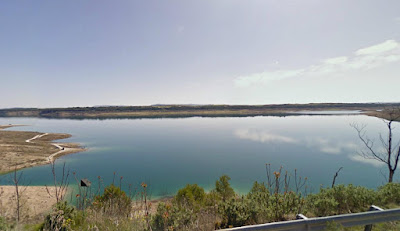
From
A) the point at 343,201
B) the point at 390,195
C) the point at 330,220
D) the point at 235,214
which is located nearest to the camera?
the point at 330,220

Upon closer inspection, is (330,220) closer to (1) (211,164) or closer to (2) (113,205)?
(2) (113,205)

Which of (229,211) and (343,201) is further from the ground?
(229,211)

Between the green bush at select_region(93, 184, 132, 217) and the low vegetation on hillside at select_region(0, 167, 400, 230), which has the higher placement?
the low vegetation on hillside at select_region(0, 167, 400, 230)

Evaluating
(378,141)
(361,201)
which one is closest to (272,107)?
(378,141)

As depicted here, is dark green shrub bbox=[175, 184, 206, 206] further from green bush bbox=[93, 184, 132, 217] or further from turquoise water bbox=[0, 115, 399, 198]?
turquoise water bbox=[0, 115, 399, 198]

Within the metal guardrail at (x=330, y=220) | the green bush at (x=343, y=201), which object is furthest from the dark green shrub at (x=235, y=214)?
the green bush at (x=343, y=201)

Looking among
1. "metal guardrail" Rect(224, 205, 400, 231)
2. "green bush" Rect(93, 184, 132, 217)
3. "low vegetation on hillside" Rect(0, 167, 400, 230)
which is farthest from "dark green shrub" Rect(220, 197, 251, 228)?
"green bush" Rect(93, 184, 132, 217)

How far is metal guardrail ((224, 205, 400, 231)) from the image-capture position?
3.60m

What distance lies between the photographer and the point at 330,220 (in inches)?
149

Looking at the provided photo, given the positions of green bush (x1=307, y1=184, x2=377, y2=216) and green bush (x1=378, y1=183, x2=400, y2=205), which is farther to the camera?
green bush (x1=378, y1=183, x2=400, y2=205)

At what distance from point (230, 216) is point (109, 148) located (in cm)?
3426

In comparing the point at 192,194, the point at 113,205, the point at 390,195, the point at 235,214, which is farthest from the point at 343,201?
the point at 113,205

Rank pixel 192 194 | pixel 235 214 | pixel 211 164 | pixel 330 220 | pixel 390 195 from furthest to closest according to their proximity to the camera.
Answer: pixel 211 164 → pixel 192 194 → pixel 390 195 → pixel 235 214 → pixel 330 220

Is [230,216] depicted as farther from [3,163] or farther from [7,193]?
[3,163]
